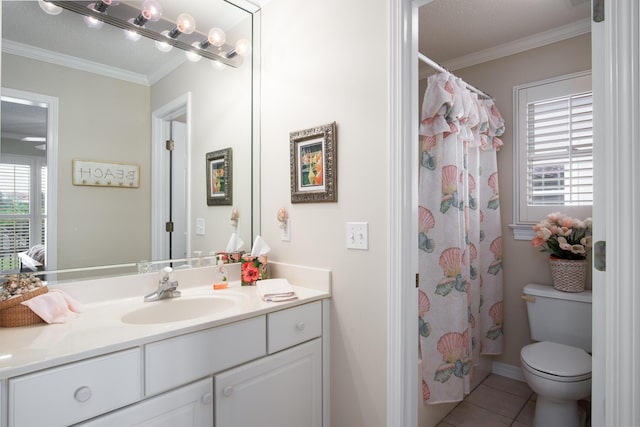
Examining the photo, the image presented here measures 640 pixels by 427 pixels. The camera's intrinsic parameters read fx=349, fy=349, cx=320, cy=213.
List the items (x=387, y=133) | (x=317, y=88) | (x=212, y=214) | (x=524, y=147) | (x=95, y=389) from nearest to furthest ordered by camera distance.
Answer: (x=95, y=389) → (x=387, y=133) → (x=317, y=88) → (x=212, y=214) → (x=524, y=147)

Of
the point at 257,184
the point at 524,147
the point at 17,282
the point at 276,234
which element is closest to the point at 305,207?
the point at 276,234

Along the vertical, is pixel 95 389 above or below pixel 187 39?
below

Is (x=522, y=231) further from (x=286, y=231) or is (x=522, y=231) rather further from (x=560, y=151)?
(x=286, y=231)

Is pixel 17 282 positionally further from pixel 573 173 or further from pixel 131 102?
pixel 573 173

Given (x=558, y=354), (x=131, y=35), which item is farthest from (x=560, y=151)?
(x=131, y=35)

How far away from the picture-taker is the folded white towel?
1491mm

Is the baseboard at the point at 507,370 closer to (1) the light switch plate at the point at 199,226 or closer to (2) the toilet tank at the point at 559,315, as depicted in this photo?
(2) the toilet tank at the point at 559,315

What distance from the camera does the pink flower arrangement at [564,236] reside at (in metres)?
2.12

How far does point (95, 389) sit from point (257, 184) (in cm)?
126

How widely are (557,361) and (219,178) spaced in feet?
6.91

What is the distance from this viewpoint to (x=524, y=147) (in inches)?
98.3

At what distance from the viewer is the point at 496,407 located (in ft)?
7.23

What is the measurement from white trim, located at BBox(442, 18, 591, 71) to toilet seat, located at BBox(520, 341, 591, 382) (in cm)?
196

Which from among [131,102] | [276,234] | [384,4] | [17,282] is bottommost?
[17,282]
